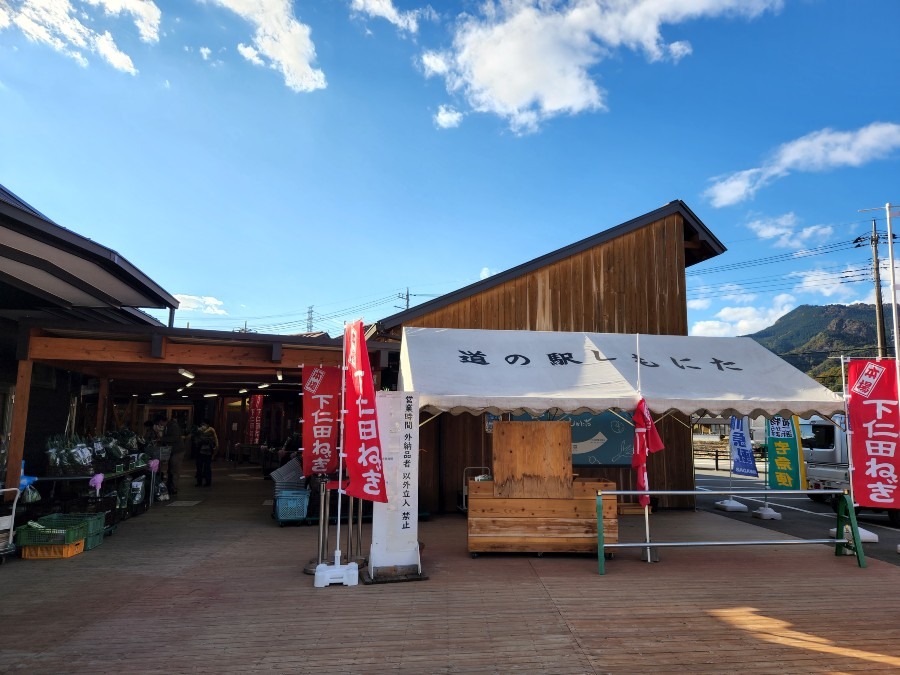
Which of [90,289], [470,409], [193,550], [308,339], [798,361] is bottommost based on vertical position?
[193,550]

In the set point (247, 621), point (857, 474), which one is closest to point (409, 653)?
point (247, 621)

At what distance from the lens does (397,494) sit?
6.34 metres

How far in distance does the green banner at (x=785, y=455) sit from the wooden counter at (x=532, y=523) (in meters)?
5.38

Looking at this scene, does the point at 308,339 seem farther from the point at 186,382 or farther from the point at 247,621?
the point at 186,382

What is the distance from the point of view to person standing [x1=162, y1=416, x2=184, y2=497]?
12.7 meters

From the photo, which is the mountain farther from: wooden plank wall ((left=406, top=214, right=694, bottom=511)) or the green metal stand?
the green metal stand

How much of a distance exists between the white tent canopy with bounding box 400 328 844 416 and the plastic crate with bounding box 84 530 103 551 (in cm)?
464

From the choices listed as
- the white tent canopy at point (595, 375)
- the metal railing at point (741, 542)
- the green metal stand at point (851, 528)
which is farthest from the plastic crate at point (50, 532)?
the green metal stand at point (851, 528)

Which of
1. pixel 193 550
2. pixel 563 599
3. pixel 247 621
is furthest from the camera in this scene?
pixel 193 550

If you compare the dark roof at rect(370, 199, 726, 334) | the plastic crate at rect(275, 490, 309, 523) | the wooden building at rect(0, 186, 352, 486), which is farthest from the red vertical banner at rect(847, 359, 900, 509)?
the plastic crate at rect(275, 490, 309, 523)

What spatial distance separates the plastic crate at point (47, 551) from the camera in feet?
23.2

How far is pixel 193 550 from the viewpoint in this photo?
7621mm

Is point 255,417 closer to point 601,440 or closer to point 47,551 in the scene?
point 47,551

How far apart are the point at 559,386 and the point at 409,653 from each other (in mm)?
4089
